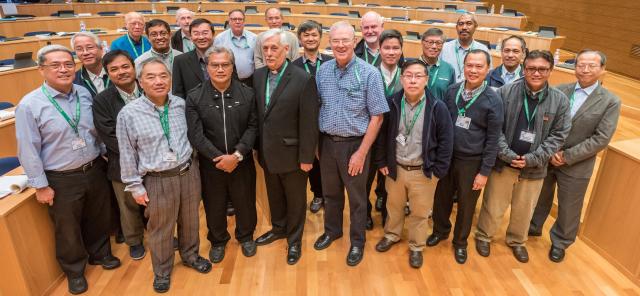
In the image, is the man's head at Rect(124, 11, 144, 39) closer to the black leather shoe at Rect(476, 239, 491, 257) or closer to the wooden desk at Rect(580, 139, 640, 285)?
the black leather shoe at Rect(476, 239, 491, 257)

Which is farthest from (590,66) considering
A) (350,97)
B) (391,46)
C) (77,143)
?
(77,143)

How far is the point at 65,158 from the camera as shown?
2256 millimetres

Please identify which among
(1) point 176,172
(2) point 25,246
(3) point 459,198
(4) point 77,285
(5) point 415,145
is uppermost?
(5) point 415,145

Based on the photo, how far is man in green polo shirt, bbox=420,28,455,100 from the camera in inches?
112

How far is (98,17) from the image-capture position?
7.96m

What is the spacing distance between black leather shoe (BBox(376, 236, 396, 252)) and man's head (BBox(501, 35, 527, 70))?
5.48ft

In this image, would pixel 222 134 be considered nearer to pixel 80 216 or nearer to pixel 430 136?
pixel 80 216

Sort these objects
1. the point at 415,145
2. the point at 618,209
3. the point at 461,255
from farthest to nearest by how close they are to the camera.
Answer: the point at 461,255, the point at 618,209, the point at 415,145

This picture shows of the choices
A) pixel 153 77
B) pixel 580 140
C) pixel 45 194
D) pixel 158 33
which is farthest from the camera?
pixel 158 33

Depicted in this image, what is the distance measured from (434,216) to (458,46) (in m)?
1.58

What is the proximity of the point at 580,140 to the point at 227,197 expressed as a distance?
7.90 ft

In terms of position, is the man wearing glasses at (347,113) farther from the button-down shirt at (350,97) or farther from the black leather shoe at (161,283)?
the black leather shoe at (161,283)

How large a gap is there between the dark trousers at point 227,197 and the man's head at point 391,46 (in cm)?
117

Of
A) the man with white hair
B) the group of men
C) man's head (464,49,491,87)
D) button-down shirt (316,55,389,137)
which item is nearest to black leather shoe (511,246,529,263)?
the group of men
